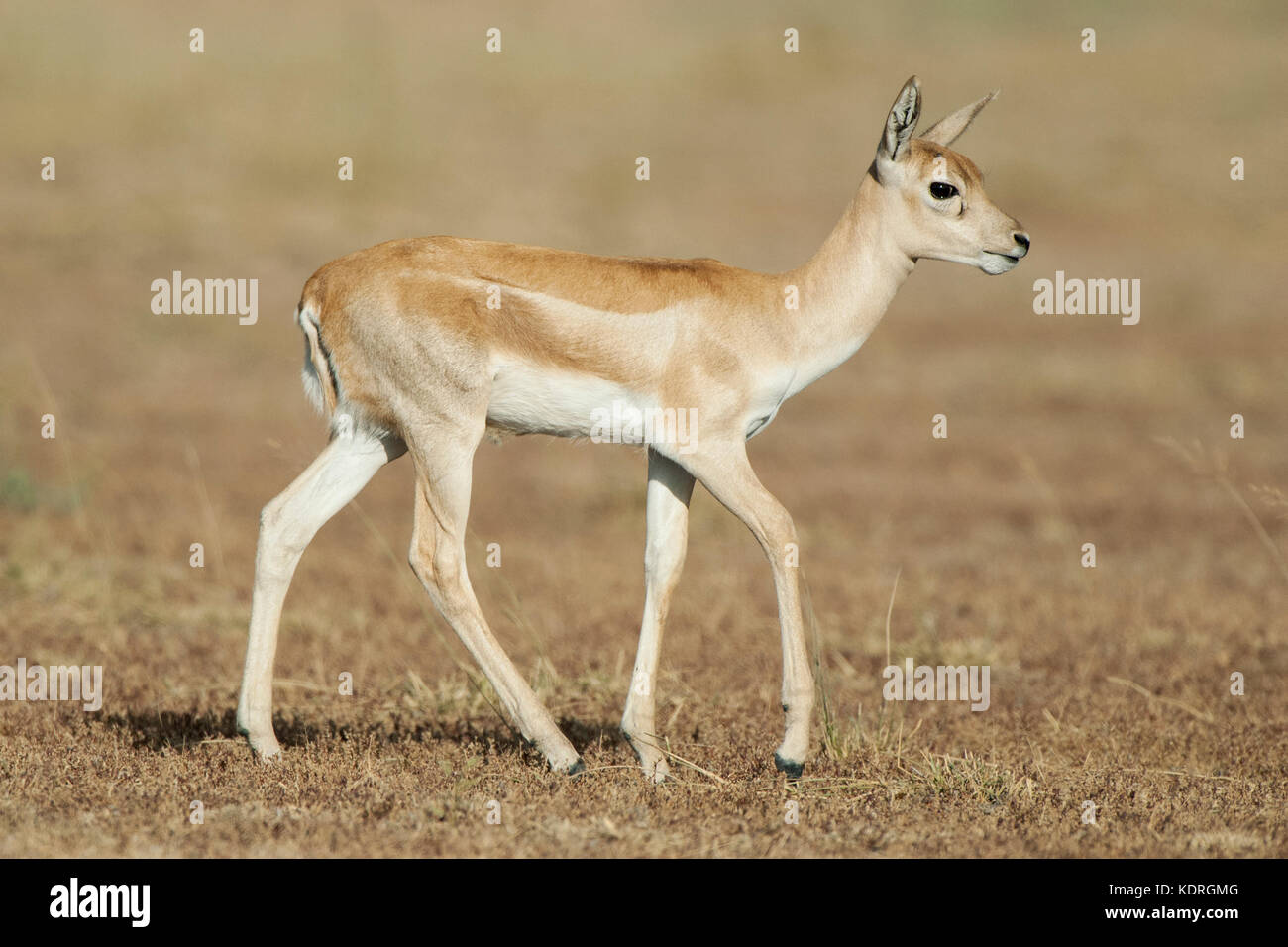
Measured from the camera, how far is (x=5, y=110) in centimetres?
3572

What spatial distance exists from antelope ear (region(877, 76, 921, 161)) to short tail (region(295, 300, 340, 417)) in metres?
2.64

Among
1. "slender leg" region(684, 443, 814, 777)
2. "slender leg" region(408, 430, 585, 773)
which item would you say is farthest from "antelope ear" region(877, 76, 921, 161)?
"slender leg" region(408, 430, 585, 773)

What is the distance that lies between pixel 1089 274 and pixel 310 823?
28592mm

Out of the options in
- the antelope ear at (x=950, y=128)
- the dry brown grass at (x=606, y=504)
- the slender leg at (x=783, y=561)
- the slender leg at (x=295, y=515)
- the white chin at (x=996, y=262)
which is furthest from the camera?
the antelope ear at (x=950, y=128)

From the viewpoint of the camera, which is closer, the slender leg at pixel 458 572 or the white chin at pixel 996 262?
the slender leg at pixel 458 572

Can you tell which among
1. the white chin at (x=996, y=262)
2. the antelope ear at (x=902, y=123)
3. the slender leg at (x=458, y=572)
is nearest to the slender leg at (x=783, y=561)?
the slender leg at (x=458, y=572)

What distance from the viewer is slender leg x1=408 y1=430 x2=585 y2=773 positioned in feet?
21.7

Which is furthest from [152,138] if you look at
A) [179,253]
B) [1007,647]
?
[1007,647]

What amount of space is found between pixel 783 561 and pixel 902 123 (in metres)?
2.04

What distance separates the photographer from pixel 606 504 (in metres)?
16.4

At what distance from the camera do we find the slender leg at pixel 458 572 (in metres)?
6.61

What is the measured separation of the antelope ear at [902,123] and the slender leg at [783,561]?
157cm

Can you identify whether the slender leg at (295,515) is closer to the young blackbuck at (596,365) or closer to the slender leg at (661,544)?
the young blackbuck at (596,365)

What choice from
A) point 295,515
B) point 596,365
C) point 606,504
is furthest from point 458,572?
point 606,504
